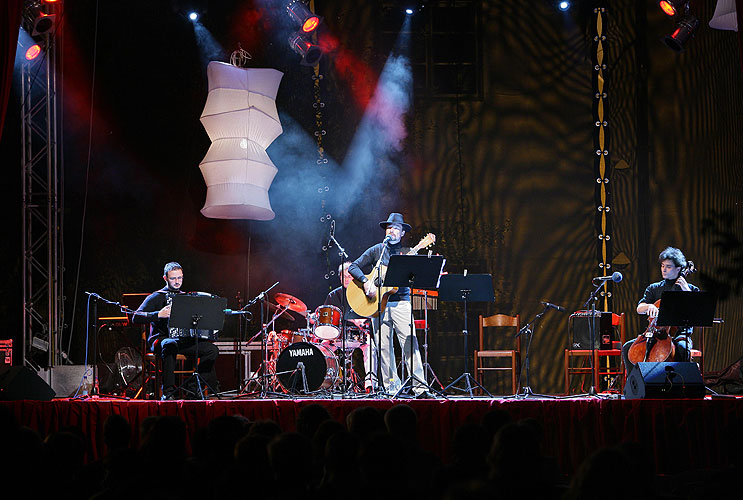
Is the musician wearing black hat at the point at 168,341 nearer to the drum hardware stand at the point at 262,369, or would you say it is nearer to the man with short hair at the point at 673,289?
the drum hardware stand at the point at 262,369

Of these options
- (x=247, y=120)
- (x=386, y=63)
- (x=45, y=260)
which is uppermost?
(x=386, y=63)

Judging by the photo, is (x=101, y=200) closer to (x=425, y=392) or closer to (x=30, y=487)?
(x=425, y=392)

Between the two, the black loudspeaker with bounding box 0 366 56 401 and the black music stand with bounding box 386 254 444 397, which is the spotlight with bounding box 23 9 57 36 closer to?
the black loudspeaker with bounding box 0 366 56 401

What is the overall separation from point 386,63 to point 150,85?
121 inches

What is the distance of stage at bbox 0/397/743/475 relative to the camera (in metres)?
6.17

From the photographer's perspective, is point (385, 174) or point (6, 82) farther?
point (385, 174)

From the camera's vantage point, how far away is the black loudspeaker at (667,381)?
638 cm

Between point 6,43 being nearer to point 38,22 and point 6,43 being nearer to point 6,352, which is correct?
point 38,22

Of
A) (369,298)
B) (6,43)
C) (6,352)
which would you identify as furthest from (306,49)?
(6,352)

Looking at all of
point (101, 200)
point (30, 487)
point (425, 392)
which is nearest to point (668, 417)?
point (425, 392)

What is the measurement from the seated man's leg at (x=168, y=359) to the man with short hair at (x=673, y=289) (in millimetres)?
4379

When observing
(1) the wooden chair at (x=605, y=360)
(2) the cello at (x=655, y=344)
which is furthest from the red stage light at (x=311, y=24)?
(2) the cello at (x=655, y=344)

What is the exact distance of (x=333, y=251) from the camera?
10.3 m

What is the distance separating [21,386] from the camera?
6887 millimetres
